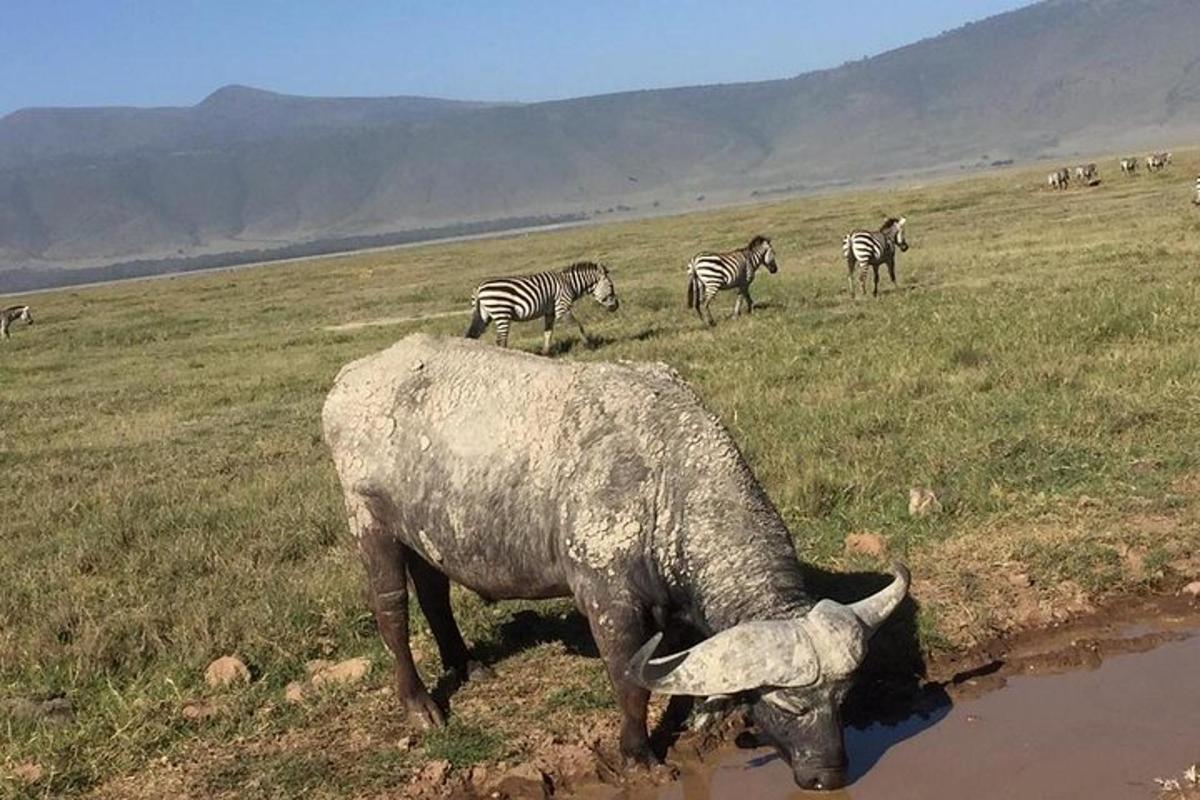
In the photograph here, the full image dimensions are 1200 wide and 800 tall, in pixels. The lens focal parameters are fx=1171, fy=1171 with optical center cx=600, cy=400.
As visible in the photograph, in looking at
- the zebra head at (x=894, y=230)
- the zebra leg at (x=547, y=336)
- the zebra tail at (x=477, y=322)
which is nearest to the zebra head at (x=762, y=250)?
the zebra head at (x=894, y=230)

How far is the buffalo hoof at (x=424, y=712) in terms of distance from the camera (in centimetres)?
635

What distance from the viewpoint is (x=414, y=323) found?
27.3 metres

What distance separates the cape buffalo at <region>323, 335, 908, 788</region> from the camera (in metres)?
4.87

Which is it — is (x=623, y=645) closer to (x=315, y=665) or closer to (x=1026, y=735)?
(x=1026, y=735)

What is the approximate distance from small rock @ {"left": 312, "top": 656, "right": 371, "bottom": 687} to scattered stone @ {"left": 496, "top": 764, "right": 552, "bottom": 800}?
1.53m

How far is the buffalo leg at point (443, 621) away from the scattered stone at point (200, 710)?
131 centimetres

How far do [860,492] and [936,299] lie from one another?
11472mm

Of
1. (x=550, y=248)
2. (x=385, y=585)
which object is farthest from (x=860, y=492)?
(x=550, y=248)

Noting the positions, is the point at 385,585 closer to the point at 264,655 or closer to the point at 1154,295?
the point at 264,655

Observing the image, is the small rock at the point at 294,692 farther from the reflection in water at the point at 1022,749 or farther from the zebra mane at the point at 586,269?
the zebra mane at the point at 586,269

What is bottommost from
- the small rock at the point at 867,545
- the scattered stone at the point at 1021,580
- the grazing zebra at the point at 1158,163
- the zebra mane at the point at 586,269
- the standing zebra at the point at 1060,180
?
the scattered stone at the point at 1021,580

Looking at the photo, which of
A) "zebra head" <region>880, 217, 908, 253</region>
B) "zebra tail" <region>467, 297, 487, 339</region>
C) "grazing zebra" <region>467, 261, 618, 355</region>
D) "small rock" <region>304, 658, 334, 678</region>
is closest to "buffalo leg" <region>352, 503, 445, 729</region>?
"small rock" <region>304, 658, 334, 678</region>

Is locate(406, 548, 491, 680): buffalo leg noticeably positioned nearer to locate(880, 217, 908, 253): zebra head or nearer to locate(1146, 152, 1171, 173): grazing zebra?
locate(880, 217, 908, 253): zebra head

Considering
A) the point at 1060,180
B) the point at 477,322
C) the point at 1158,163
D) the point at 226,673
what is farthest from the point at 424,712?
the point at 1158,163
